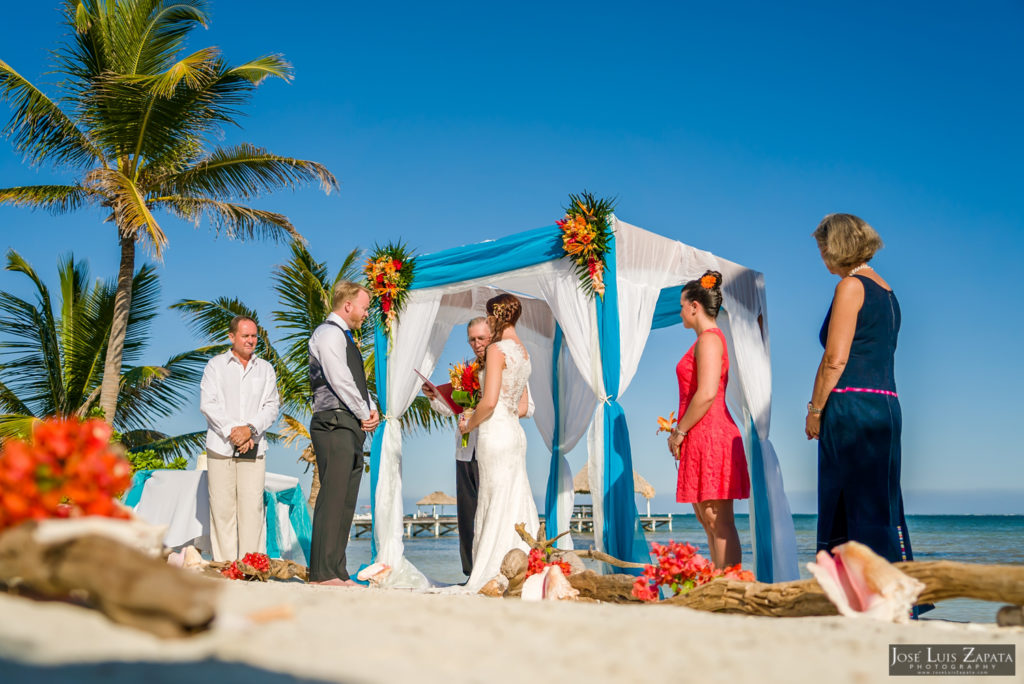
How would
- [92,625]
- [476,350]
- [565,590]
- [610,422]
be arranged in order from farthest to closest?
[476,350]
[610,422]
[565,590]
[92,625]

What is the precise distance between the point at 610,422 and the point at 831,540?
2151 millimetres

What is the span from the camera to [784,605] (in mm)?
3443

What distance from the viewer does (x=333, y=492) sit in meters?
5.48

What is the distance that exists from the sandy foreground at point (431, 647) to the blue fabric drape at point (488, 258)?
13.5 ft

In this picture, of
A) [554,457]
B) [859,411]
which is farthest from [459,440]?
[859,411]

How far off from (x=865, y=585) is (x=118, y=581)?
2664mm

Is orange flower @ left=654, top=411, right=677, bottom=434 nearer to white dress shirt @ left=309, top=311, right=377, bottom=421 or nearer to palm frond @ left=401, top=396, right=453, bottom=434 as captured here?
white dress shirt @ left=309, top=311, right=377, bottom=421

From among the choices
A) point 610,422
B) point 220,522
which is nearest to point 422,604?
point 610,422

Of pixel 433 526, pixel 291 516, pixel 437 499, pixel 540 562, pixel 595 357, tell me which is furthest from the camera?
pixel 433 526

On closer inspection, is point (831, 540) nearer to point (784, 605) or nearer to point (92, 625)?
point (784, 605)

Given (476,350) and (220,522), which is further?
(476,350)

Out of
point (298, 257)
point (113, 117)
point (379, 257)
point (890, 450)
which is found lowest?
point (890, 450)

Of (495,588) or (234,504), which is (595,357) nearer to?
(495,588)

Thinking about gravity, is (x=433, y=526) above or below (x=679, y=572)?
below
